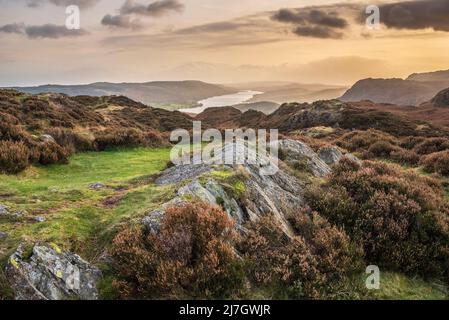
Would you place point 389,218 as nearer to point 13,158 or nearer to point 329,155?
point 329,155

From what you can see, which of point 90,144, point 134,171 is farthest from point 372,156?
point 90,144

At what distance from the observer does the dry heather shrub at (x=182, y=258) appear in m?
7.46

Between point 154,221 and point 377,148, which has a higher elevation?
point 154,221

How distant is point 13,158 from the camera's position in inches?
601

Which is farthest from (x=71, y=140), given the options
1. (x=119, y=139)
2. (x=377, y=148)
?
(x=377, y=148)

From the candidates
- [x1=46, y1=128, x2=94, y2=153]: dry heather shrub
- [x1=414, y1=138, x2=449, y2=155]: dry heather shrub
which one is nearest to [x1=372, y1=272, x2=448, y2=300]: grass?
[x1=46, y1=128, x2=94, y2=153]: dry heather shrub

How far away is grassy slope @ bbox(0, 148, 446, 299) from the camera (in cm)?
847

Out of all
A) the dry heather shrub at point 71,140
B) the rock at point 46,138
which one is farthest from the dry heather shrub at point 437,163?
the rock at point 46,138

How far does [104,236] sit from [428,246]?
8.26m

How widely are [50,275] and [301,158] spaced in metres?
11.2

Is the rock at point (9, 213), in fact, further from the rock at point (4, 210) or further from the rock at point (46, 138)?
the rock at point (46, 138)

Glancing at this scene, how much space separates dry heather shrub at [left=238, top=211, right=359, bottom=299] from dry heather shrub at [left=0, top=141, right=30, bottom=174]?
1062 centimetres

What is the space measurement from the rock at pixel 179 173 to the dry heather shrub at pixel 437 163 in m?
13.3

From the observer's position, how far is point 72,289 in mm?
7262
